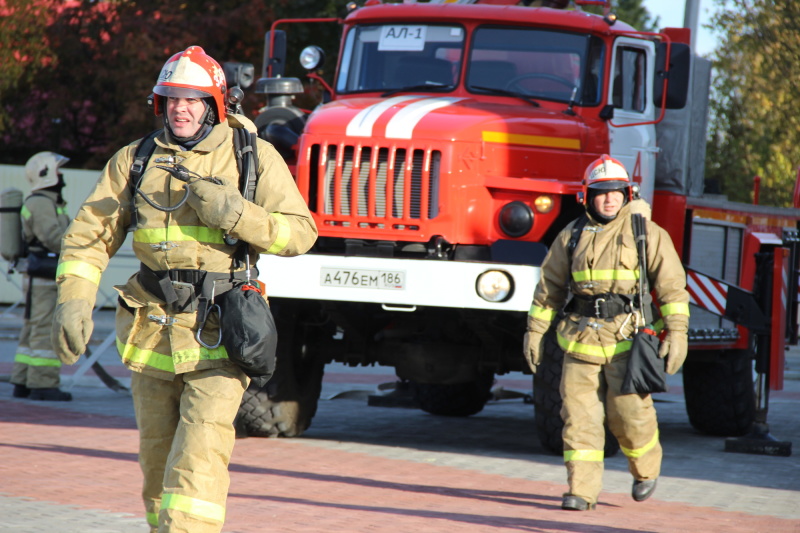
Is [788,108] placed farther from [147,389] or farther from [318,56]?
[147,389]

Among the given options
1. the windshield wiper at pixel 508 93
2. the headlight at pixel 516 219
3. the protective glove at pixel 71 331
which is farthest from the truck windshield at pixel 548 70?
the protective glove at pixel 71 331

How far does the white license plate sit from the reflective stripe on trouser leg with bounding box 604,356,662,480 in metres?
1.58

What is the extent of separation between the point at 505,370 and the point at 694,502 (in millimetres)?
2155

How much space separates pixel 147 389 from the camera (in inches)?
183

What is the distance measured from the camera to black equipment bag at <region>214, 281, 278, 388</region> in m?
4.47

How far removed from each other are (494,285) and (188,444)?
141 inches

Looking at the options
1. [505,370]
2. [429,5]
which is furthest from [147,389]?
[429,5]

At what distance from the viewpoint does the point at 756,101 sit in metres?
24.4

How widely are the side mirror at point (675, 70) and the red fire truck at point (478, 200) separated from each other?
1 centimetres

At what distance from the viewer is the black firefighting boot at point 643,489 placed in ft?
22.2

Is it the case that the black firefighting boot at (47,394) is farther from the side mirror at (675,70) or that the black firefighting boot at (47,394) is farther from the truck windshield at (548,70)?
the side mirror at (675,70)

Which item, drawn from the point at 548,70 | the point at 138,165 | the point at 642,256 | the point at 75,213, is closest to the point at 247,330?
the point at 138,165

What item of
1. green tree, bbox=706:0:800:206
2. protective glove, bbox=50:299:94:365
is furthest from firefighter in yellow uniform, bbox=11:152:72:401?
green tree, bbox=706:0:800:206

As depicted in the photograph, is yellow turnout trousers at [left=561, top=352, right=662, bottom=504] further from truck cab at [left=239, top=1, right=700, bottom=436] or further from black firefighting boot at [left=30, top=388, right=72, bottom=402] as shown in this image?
black firefighting boot at [left=30, top=388, right=72, bottom=402]
